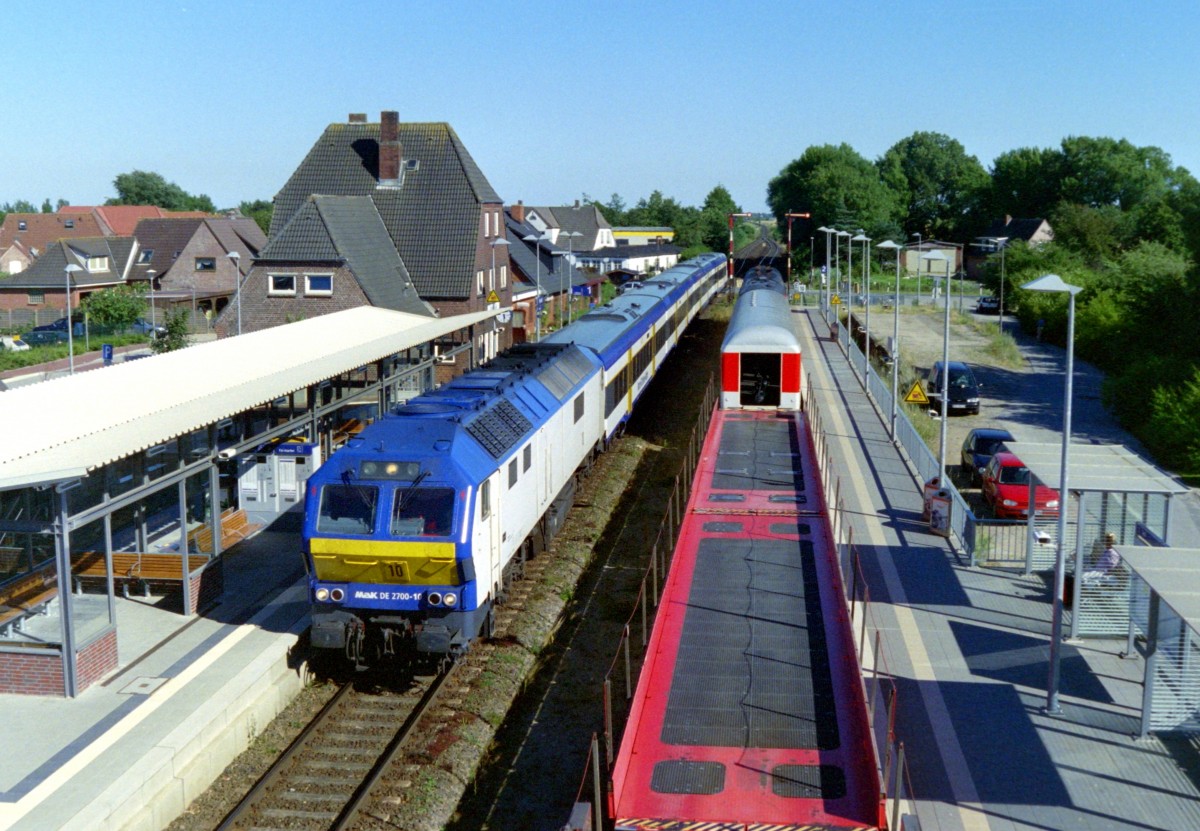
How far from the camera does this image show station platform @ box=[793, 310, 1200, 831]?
1084 centimetres

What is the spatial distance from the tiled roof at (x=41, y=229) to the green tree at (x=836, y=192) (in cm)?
6119

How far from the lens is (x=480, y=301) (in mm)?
44000

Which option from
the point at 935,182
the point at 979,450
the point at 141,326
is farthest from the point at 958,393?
the point at 935,182

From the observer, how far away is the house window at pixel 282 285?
40.3 metres

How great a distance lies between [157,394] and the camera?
1727 cm

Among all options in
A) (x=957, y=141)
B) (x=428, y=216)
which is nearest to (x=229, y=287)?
(x=428, y=216)

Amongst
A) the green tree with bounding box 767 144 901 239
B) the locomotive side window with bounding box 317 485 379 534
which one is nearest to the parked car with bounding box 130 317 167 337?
the locomotive side window with bounding box 317 485 379 534

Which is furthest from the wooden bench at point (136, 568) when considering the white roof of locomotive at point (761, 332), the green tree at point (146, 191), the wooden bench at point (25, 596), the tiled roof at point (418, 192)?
the green tree at point (146, 191)

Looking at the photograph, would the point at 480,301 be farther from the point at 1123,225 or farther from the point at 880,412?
the point at 1123,225

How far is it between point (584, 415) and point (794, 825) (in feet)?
47.6

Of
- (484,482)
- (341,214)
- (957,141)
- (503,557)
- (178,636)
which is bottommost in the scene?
(178,636)

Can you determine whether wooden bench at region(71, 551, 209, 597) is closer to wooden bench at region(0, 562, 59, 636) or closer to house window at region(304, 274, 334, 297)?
wooden bench at region(0, 562, 59, 636)

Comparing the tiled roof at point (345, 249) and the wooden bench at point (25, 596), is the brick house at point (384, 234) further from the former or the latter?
the wooden bench at point (25, 596)

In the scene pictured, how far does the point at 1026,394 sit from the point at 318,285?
81.2ft
